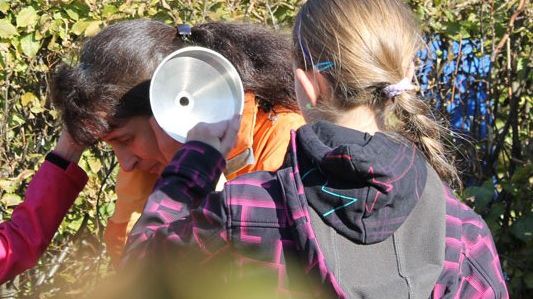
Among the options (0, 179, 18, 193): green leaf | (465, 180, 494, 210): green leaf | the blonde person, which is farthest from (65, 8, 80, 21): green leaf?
the blonde person

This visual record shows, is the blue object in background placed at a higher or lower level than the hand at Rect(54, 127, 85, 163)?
lower

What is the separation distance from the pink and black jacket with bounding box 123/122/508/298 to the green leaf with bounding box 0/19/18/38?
2.12m

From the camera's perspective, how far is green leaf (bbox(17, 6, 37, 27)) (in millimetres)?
3676

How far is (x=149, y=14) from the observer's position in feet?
12.0

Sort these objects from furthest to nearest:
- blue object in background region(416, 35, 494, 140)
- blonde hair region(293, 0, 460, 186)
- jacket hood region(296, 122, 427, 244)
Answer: blue object in background region(416, 35, 494, 140), blonde hair region(293, 0, 460, 186), jacket hood region(296, 122, 427, 244)

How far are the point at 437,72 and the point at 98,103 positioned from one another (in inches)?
87.5

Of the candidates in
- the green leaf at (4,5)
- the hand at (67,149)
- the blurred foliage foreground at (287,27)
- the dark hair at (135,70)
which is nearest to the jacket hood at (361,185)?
the dark hair at (135,70)

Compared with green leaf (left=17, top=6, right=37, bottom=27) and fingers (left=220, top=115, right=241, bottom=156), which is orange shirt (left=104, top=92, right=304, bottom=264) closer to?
fingers (left=220, top=115, right=241, bottom=156)

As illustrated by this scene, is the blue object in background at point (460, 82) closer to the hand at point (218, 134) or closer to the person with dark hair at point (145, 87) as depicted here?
the person with dark hair at point (145, 87)

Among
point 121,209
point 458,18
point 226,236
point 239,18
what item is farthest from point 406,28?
point 458,18

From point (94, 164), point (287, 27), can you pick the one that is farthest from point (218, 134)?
point (94, 164)

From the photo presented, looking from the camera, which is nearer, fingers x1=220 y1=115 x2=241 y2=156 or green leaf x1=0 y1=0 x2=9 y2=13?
fingers x1=220 y1=115 x2=241 y2=156

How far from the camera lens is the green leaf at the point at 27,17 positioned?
3676 millimetres

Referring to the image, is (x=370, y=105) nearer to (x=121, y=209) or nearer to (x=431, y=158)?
(x=431, y=158)
